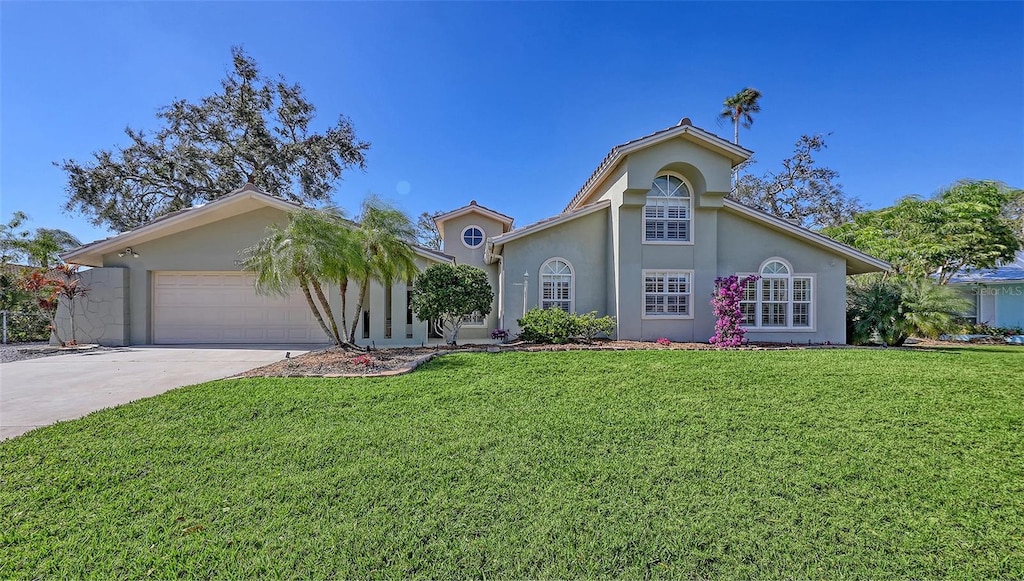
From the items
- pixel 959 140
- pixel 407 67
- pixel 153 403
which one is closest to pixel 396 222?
pixel 153 403

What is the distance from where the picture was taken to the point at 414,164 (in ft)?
63.2

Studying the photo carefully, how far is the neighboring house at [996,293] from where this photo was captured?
1756 cm

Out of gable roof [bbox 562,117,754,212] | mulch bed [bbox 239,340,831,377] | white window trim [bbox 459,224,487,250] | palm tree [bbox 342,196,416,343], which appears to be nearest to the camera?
mulch bed [bbox 239,340,831,377]

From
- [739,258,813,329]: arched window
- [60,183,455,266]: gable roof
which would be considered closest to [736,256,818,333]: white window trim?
[739,258,813,329]: arched window

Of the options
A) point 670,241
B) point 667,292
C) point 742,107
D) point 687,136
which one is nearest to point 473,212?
point 670,241

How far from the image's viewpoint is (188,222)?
43.0 feet

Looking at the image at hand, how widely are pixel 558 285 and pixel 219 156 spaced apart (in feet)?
A: 76.4

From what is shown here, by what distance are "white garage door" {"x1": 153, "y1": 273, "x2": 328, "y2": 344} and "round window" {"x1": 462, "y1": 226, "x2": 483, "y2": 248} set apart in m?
9.10

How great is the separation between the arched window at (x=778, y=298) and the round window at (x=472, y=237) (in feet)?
41.9

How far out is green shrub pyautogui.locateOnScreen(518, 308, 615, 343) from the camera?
11094 millimetres

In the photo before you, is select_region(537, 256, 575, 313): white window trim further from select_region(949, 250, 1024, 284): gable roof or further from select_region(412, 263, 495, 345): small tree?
select_region(949, 250, 1024, 284): gable roof

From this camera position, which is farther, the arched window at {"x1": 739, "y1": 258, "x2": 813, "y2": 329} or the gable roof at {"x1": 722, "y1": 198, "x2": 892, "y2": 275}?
the arched window at {"x1": 739, "y1": 258, "x2": 813, "y2": 329}

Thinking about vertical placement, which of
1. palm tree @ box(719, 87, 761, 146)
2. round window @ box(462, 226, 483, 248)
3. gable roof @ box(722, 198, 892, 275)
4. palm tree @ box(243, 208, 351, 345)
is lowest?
palm tree @ box(243, 208, 351, 345)

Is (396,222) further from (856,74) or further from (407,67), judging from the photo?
(856,74)
